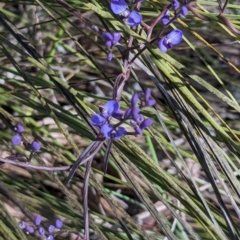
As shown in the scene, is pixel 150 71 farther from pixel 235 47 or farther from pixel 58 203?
pixel 235 47

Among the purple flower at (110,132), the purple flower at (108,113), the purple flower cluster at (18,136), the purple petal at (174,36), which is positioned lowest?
the purple flower at (110,132)

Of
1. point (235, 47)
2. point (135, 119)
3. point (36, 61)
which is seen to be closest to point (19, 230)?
point (36, 61)

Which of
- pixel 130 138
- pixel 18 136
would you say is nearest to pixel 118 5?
pixel 18 136

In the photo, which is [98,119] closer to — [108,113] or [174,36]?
[108,113]

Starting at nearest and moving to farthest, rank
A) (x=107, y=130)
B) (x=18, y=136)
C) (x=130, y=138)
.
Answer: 1. (x=107, y=130)
2. (x=18, y=136)
3. (x=130, y=138)

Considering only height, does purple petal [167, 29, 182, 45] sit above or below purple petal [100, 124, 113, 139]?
above

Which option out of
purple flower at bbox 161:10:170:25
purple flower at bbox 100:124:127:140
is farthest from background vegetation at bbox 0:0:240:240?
purple flower at bbox 100:124:127:140

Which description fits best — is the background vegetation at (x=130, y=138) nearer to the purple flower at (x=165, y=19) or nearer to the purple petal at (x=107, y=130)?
the purple flower at (x=165, y=19)

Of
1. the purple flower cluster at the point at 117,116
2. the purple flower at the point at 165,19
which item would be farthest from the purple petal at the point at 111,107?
the purple flower at the point at 165,19

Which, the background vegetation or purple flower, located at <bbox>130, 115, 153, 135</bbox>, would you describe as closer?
purple flower, located at <bbox>130, 115, 153, 135</bbox>

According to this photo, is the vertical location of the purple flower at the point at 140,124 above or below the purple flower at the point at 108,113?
below

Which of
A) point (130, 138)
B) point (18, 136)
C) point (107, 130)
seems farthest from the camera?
point (130, 138)

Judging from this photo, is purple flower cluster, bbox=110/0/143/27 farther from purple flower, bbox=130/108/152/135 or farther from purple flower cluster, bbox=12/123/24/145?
purple flower cluster, bbox=12/123/24/145
